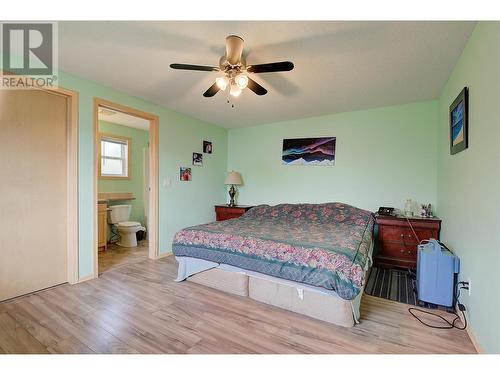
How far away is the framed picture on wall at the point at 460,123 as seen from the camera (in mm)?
1921

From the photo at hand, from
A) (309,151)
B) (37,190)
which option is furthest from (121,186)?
(309,151)

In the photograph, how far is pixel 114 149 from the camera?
4.75 metres

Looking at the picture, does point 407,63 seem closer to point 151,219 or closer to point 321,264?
point 321,264

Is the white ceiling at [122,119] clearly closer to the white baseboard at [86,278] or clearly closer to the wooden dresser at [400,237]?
the white baseboard at [86,278]

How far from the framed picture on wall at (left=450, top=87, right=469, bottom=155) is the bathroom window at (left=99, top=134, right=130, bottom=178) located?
5065 millimetres

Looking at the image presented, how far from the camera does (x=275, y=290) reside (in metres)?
2.16

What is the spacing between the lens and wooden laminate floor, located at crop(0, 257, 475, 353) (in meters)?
1.59

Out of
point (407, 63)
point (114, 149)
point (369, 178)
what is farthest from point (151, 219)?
point (407, 63)

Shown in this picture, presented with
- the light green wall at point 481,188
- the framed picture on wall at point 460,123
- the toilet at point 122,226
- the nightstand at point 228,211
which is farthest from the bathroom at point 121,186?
the framed picture on wall at point 460,123

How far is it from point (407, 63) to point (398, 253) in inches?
89.5

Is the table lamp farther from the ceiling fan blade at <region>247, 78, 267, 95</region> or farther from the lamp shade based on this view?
the ceiling fan blade at <region>247, 78, 267, 95</region>

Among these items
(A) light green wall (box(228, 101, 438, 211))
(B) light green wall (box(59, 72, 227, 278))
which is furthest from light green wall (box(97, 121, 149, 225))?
(A) light green wall (box(228, 101, 438, 211))

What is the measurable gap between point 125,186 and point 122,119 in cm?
132

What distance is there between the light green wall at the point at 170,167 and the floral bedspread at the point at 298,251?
1.12 m
